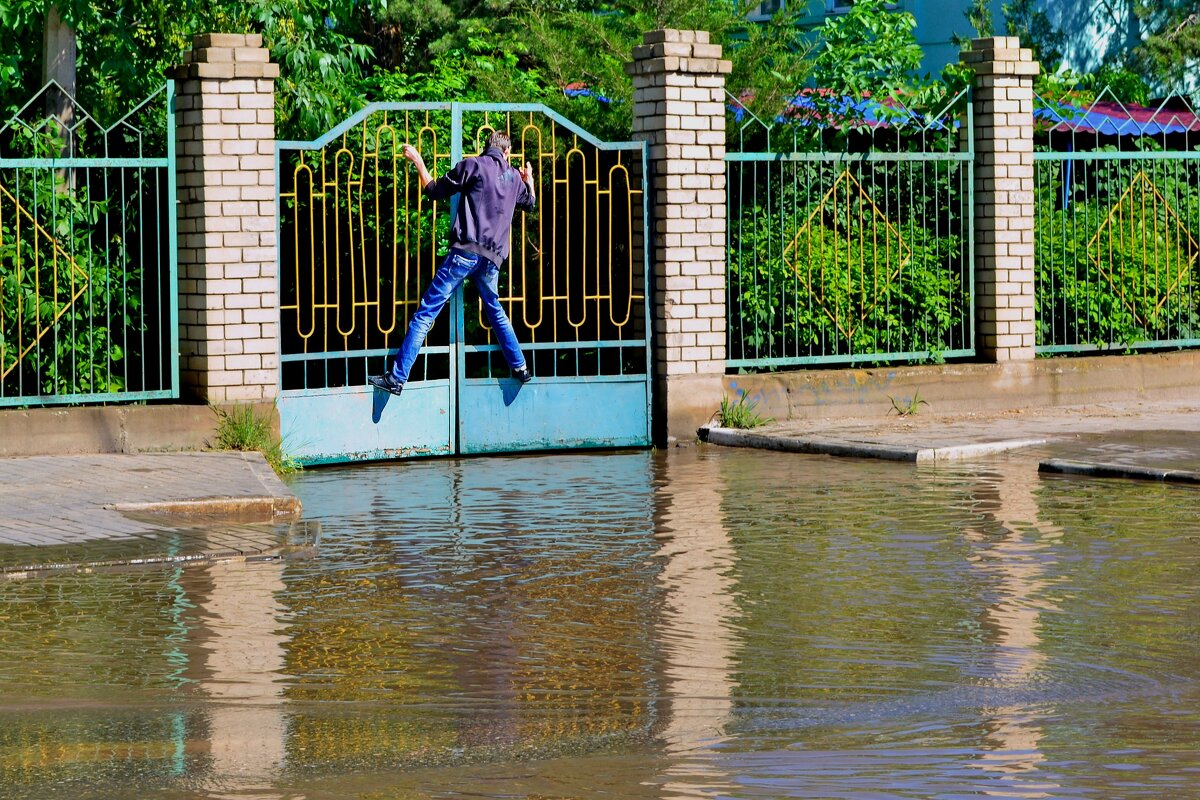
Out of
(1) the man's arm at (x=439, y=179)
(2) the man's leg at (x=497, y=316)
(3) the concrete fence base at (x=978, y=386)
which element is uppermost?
(1) the man's arm at (x=439, y=179)

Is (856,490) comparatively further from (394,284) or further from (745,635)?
(745,635)

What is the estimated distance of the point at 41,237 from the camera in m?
12.8

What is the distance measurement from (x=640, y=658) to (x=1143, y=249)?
10568 mm

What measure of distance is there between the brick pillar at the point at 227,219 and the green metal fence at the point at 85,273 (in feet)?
0.38

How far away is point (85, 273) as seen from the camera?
1286 cm

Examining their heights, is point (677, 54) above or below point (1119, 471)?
above

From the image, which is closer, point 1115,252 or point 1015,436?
point 1015,436

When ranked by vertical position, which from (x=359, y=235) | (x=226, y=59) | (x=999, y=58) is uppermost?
(x=999, y=58)

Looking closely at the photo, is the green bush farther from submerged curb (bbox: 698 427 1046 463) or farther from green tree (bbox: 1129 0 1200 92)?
green tree (bbox: 1129 0 1200 92)

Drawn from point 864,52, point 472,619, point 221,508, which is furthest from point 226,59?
point 472,619

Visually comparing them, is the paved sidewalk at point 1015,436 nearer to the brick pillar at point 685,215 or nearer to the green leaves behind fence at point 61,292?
the brick pillar at point 685,215

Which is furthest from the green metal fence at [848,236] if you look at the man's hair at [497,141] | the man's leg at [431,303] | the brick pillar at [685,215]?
the man's leg at [431,303]

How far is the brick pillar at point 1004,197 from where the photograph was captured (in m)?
15.5

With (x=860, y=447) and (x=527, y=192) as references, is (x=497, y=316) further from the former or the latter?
(x=860, y=447)
